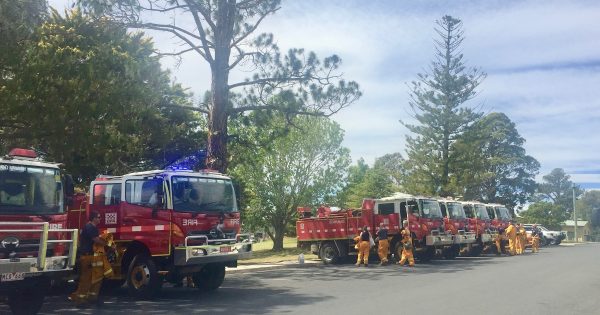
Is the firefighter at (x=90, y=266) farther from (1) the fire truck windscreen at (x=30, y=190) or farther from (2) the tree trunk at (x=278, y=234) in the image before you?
(2) the tree trunk at (x=278, y=234)

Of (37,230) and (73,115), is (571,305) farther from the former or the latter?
(73,115)

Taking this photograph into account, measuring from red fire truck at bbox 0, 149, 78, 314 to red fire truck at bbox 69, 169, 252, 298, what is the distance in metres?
2.06

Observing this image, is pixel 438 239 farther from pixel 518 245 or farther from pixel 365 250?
pixel 518 245

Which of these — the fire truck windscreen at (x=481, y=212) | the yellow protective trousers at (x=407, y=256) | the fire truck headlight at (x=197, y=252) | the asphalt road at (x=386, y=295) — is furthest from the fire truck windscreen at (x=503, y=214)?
the fire truck headlight at (x=197, y=252)

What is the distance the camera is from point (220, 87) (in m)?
19.6

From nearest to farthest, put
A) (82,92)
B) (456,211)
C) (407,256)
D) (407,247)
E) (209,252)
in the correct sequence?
(209,252)
(82,92)
(407,247)
(407,256)
(456,211)

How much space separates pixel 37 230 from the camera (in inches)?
348

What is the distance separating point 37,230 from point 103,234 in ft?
9.83

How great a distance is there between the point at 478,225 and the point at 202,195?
17.2 meters

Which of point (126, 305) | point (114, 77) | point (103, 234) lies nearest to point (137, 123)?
point (114, 77)

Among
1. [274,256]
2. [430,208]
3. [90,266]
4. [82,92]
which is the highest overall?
[82,92]

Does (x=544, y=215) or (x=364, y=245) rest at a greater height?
(x=544, y=215)

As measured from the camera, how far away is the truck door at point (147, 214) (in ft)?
38.0

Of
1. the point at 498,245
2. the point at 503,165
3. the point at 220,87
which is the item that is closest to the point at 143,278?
the point at 220,87
